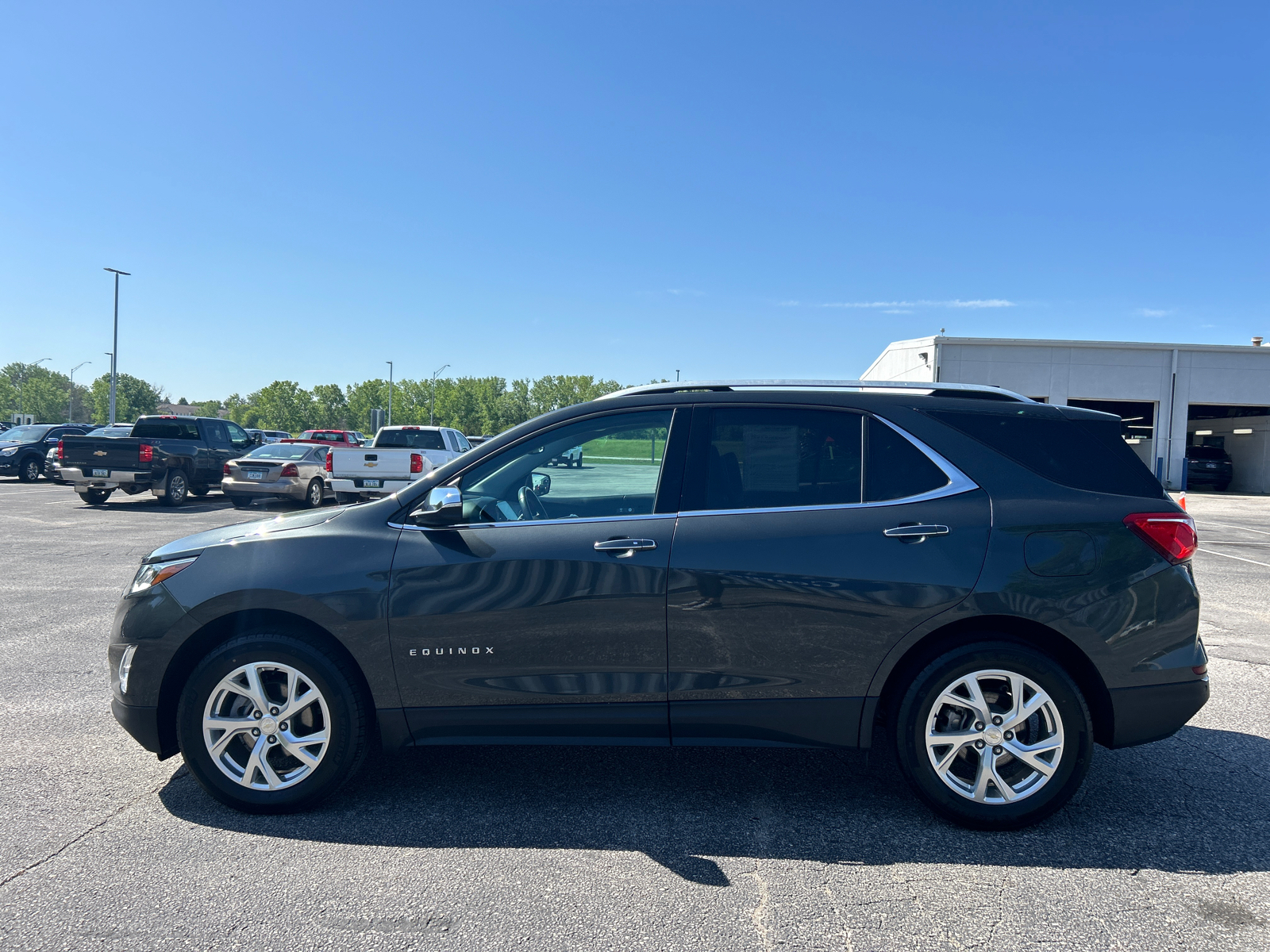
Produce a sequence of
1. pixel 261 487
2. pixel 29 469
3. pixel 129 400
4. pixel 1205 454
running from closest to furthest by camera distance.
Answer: pixel 261 487, pixel 29 469, pixel 1205 454, pixel 129 400

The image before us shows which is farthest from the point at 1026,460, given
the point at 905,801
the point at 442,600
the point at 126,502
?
the point at 126,502

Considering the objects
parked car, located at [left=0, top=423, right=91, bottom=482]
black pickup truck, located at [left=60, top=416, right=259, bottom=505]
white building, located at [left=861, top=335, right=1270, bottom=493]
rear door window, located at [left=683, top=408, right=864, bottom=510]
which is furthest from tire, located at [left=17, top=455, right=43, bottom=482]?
white building, located at [left=861, top=335, right=1270, bottom=493]

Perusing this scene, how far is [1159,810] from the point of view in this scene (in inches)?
140

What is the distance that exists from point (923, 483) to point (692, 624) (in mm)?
1129

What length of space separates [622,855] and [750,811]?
2.19 ft

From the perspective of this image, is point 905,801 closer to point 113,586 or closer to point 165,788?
point 165,788

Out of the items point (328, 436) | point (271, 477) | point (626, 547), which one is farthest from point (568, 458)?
point (328, 436)

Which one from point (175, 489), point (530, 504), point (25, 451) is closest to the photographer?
point (530, 504)

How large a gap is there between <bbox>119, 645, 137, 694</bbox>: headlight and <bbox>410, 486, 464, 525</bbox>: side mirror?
4.29ft

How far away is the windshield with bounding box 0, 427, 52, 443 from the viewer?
2594cm

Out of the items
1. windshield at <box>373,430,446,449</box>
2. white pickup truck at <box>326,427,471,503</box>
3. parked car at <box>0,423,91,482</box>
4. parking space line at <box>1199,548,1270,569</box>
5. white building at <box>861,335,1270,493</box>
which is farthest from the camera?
white building at <box>861,335,1270,493</box>

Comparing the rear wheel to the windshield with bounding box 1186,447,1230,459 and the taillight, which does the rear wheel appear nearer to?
the taillight

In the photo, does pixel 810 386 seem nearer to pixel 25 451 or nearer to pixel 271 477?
pixel 271 477

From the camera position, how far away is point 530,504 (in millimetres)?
3627
